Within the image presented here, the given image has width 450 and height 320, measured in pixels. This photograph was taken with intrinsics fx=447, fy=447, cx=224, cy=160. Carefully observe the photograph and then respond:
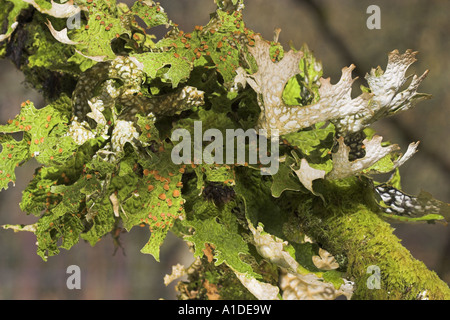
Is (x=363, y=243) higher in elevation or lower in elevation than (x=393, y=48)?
lower

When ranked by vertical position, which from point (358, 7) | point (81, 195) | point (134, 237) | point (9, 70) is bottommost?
point (81, 195)

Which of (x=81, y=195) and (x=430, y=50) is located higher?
(x=430, y=50)

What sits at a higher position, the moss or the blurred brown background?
the blurred brown background

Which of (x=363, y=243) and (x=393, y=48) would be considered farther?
(x=393, y=48)

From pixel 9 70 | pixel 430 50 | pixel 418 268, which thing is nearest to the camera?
pixel 418 268

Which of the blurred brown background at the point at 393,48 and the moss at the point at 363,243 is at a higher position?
the blurred brown background at the point at 393,48

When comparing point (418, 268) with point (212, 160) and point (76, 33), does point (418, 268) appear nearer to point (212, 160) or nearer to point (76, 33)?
point (212, 160)

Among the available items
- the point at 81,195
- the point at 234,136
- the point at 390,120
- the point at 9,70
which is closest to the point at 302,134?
the point at 234,136

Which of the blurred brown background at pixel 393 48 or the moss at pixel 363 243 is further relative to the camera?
the blurred brown background at pixel 393 48

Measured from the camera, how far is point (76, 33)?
2.11 feet

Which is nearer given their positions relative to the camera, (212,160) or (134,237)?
(212,160)

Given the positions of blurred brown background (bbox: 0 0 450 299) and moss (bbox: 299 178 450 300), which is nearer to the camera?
moss (bbox: 299 178 450 300)

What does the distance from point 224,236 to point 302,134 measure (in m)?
0.19

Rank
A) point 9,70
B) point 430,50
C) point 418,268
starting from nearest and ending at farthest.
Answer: point 418,268, point 430,50, point 9,70
